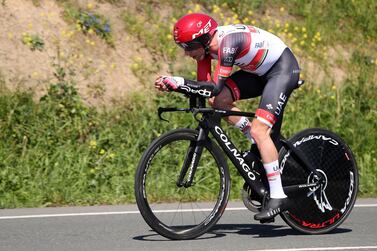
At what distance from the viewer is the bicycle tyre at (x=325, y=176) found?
7704mm

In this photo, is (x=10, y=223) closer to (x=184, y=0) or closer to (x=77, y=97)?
(x=77, y=97)

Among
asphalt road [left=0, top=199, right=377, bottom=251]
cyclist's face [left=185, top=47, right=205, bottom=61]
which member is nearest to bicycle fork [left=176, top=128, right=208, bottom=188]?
asphalt road [left=0, top=199, right=377, bottom=251]

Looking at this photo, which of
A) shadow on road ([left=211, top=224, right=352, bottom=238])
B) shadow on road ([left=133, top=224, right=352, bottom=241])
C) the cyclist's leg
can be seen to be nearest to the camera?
the cyclist's leg

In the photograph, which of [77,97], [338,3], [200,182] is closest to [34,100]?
[77,97]

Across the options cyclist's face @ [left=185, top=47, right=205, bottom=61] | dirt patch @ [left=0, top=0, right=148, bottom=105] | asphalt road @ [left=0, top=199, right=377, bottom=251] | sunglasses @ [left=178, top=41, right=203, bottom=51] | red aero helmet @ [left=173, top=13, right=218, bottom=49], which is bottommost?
asphalt road @ [left=0, top=199, right=377, bottom=251]

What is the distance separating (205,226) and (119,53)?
5.73 m

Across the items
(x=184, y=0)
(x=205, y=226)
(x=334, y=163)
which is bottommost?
(x=205, y=226)

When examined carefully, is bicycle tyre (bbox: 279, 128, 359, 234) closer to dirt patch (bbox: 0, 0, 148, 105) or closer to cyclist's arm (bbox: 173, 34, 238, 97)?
cyclist's arm (bbox: 173, 34, 238, 97)

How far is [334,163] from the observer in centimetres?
797

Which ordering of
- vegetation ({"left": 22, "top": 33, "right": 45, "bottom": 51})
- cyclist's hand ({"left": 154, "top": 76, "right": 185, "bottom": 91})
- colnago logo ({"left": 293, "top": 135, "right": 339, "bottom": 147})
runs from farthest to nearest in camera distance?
vegetation ({"left": 22, "top": 33, "right": 45, "bottom": 51})
colnago logo ({"left": 293, "top": 135, "right": 339, "bottom": 147})
cyclist's hand ({"left": 154, "top": 76, "right": 185, "bottom": 91})

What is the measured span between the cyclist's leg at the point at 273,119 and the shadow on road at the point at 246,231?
0.33 metres

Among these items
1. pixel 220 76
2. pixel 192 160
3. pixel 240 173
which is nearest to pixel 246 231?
pixel 240 173

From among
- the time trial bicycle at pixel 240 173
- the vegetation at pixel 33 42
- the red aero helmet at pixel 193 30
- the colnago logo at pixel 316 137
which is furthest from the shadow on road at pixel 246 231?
the vegetation at pixel 33 42

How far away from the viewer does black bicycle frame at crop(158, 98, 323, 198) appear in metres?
A: 7.25
